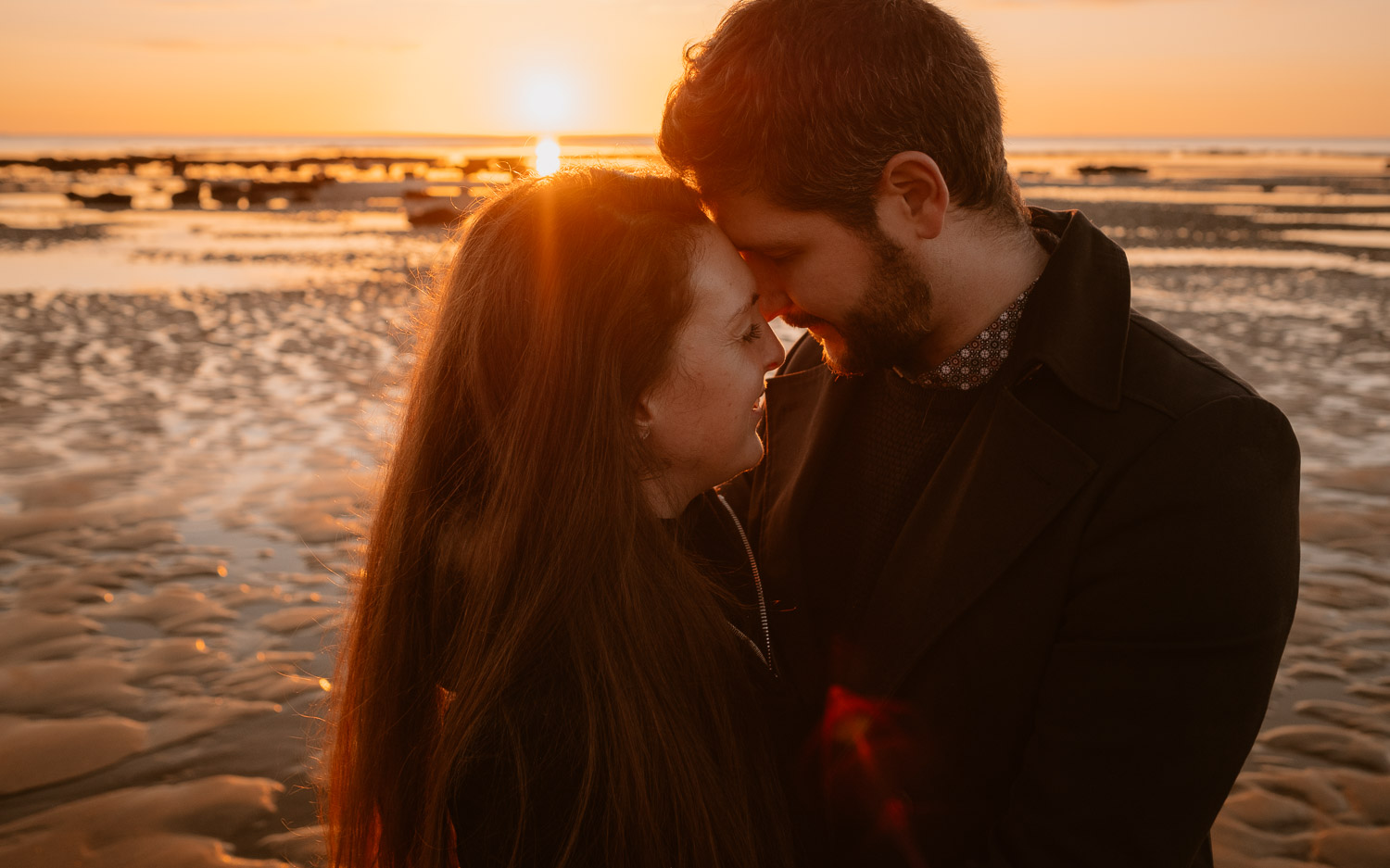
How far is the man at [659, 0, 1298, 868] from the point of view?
7.05ft

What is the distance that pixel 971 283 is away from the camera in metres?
2.82

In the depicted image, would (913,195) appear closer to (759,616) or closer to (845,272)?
(845,272)

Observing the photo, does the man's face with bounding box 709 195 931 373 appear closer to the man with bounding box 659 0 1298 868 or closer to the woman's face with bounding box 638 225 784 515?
the man with bounding box 659 0 1298 868

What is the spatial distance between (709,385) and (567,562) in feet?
2.14

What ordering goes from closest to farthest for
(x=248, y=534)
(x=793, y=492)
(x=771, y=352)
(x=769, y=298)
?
(x=771, y=352)
(x=769, y=298)
(x=793, y=492)
(x=248, y=534)

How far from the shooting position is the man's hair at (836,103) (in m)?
2.66

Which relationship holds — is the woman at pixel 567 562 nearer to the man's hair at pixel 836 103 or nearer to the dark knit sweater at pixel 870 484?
the man's hair at pixel 836 103

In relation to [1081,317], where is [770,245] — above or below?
above

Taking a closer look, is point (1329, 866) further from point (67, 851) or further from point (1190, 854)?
point (67, 851)

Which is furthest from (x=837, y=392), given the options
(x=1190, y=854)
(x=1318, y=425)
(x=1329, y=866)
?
(x=1318, y=425)

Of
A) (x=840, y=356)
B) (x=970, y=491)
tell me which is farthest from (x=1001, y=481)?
(x=840, y=356)

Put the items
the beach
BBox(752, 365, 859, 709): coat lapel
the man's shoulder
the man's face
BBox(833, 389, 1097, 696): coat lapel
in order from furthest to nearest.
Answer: the beach, BBox(752, 365, 859, 709): coat lapel, the man's face, BBox(833, 389, 1097, 696): coat lapel, the man's shoulder

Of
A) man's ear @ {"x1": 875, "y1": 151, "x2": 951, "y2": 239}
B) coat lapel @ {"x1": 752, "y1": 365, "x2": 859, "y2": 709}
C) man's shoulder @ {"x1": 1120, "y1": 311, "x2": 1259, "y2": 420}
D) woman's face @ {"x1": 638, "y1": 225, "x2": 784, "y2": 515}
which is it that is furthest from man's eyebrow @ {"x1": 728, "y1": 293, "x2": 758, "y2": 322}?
man's shoulder @ {"x1": 1120, "y1": 311, "x2": 1259, "y2": 420}

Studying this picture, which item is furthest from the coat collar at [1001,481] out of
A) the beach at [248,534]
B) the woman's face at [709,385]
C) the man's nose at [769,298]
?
the beach at [248,534]
